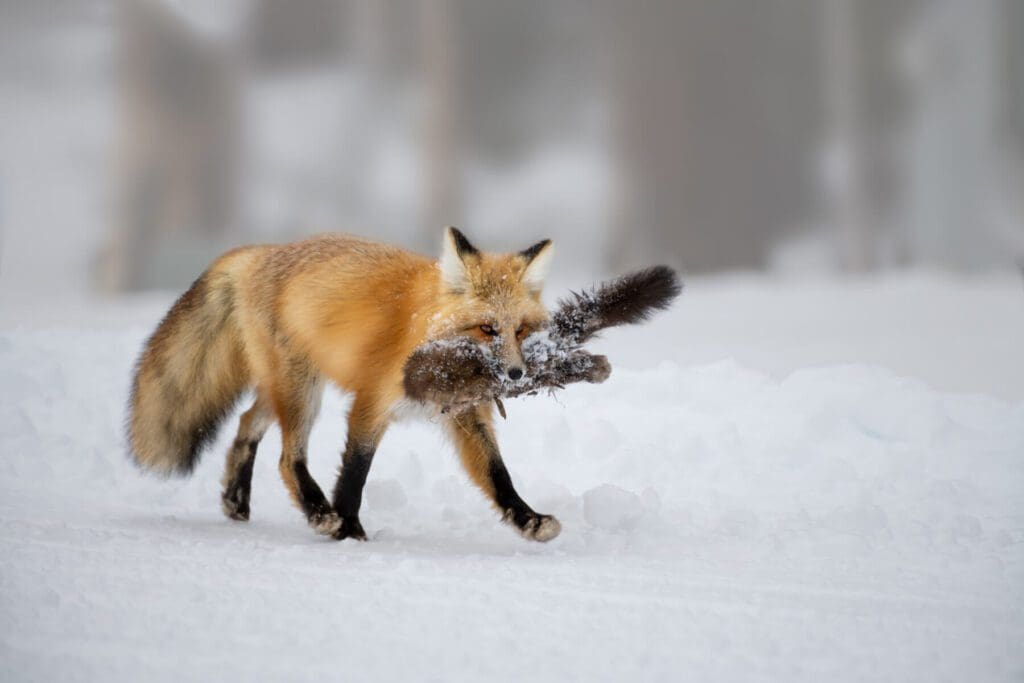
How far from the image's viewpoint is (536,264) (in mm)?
3965

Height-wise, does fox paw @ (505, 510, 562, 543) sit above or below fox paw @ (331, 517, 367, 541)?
above

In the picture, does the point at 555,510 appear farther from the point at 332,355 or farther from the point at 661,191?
the point at 661,191

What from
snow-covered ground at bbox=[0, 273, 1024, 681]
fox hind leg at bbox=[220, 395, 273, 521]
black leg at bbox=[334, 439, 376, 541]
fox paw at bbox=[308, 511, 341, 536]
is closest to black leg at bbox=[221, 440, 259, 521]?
fox hind leg at bbox=[220, 395, 273, 521]

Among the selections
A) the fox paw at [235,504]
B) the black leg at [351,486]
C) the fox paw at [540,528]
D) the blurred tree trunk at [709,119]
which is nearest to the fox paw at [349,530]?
the black leg at [351,486]

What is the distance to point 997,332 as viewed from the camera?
843 cm

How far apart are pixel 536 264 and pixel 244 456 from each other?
6.52ft

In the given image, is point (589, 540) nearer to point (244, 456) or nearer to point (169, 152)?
point (244, 456)

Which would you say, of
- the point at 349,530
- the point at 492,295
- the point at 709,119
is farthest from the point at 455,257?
the point at 709,119

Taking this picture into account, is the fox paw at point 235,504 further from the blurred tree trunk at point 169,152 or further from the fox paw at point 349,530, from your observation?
the blurred tree trunk at point 169,152

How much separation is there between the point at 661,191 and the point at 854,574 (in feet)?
22.3

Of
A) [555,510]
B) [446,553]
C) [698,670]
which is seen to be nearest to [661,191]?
[555,510]

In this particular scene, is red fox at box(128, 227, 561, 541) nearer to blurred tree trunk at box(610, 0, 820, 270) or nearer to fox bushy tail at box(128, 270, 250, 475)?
fox bushy tail at box(128, 270, 250, 475)

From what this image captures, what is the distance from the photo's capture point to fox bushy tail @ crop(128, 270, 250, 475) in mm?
4730

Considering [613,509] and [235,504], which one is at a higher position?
[613,509]
